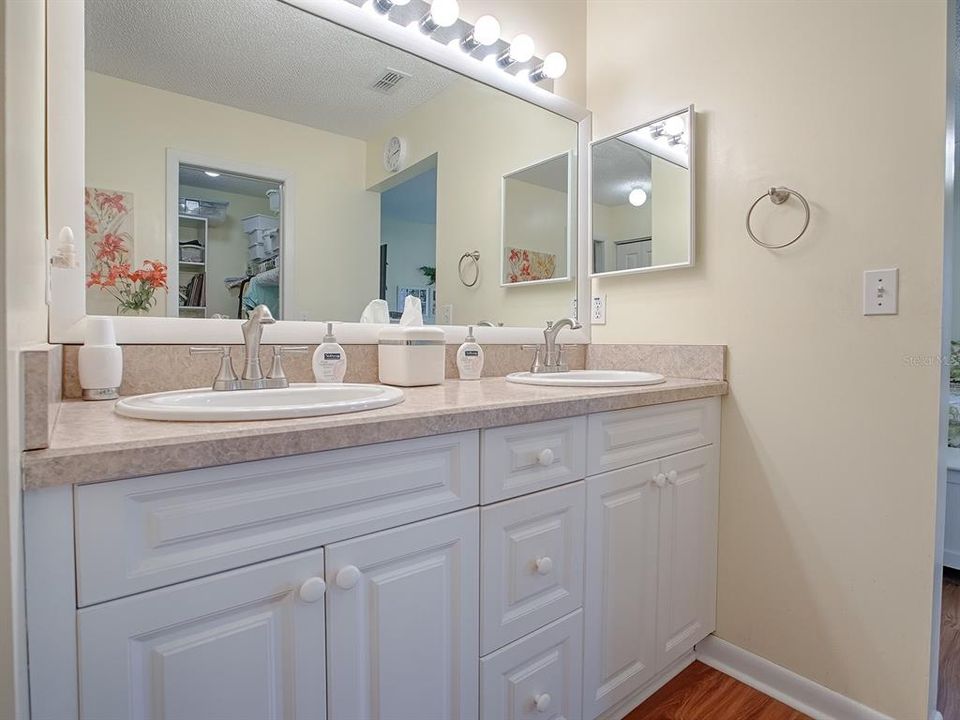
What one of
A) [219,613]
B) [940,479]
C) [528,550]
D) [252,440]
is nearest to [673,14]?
[940,479]

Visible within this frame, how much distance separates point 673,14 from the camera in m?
1.66

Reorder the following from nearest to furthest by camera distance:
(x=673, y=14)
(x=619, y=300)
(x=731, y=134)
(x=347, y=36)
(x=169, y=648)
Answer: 1. (x=169, y=648)
2. (x=347, y=36)
3. (x=731, y=134)
4. (x=673, y=14)
5. (x=619, y=300)

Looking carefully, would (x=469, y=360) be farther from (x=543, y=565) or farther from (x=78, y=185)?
(x=78, y=185)

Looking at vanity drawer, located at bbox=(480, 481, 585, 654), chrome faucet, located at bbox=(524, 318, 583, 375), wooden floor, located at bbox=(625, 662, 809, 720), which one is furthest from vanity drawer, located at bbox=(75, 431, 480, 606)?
wooden floor, located at bbox=(625, 662, 809, 720)

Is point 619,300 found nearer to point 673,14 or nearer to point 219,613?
point 673,14

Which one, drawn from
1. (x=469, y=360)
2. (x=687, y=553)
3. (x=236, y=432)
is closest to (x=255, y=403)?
(x=236, y=432)

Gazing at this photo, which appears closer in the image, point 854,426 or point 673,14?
point 854,426

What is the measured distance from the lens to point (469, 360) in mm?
1503

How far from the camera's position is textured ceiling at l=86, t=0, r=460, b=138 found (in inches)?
43.1

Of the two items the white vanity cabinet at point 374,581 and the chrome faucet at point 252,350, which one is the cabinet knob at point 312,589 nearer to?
the white vanity cabinet at point 374,581

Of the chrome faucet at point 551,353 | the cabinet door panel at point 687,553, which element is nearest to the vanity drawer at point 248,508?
the cabinet door panel at point 687,553

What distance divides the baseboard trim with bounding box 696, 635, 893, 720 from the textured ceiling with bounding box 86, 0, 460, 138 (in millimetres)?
1820

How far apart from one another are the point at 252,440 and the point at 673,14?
182 cm

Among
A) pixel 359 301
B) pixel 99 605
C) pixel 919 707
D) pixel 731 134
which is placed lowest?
pixel 919 707
